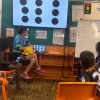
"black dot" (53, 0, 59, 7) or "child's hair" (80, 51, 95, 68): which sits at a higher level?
"black dot" (53, 0, 59, 7)

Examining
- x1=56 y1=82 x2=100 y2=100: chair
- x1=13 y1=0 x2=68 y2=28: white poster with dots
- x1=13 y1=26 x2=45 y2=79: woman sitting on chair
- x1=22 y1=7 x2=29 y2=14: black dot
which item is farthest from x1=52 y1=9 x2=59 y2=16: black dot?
x1=56 y1=82 x2=100 y2=100: chair

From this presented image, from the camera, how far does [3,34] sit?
3.51 meters

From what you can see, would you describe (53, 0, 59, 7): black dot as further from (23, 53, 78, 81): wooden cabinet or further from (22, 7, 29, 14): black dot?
(23, 53, 78, 81): wooden cabinet

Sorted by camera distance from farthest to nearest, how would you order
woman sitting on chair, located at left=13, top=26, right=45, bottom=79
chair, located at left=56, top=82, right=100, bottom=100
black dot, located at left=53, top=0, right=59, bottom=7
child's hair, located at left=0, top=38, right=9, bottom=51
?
black dot, located at left=53, top=0, right=59, bottom=7 → woman sitting on chair, located at left=13, top=26, right=45, bottom=79 → child's hair, located at left=0, top=38, right=9, bottom=51 → chair, located at left=56, top=82, right=100, bottom=100

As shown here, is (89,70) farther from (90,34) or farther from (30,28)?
(30,28)

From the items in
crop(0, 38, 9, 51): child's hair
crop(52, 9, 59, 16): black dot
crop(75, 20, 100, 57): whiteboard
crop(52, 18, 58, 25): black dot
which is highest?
crop(52, 9, 59, 16): black dot

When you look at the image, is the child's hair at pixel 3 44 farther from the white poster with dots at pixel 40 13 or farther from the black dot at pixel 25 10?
the black dot at pixel 25 10

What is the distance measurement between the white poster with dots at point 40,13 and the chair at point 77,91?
8.32 ft

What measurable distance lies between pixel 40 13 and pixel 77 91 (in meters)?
2.74

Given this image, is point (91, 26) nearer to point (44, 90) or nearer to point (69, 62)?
point (69, 62)

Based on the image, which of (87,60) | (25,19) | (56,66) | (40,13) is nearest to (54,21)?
(40,13)

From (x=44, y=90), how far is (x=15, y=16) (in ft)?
6.85

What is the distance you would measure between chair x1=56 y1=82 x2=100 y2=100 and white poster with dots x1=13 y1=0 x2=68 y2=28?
254 cm

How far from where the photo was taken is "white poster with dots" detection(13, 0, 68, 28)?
11.1 ft
